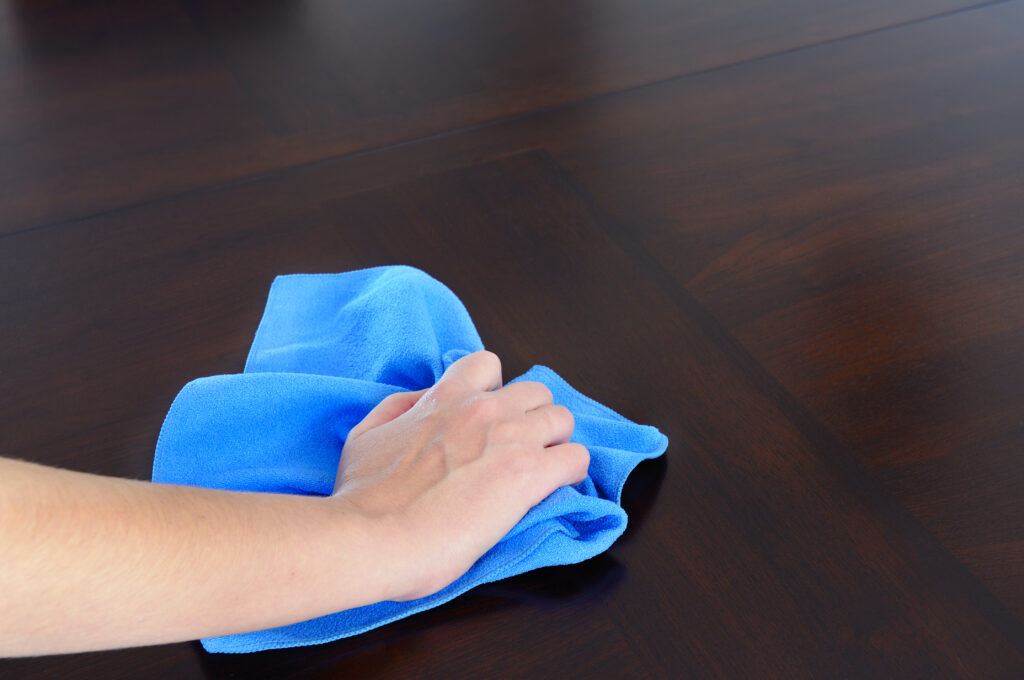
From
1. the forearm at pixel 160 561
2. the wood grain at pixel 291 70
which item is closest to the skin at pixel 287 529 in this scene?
the forearm at pixel 160 561

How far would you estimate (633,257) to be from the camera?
0.93m

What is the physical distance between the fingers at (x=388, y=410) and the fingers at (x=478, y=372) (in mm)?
28

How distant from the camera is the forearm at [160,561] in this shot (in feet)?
1.69

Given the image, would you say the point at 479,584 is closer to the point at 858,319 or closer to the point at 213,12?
the point at 858,319

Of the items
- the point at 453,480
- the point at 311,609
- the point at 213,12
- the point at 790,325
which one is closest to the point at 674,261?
the point at 790,325

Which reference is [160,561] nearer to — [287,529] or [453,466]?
[287,529]

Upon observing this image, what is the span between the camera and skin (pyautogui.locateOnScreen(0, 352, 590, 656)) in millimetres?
522

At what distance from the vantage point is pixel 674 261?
93 centimetres

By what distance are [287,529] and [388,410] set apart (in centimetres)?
16

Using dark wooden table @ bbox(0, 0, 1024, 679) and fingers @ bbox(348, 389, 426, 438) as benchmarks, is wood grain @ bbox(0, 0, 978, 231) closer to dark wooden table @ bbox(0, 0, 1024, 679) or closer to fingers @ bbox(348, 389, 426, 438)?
dark wooden table @ bbox(0, 0, 1024, 679)

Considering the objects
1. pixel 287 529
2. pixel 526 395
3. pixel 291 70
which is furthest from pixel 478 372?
pixel 291 70

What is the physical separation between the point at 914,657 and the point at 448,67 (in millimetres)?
902

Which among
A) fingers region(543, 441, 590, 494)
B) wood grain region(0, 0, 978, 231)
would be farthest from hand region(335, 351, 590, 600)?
wood grain region(0, 0, 978, 231)

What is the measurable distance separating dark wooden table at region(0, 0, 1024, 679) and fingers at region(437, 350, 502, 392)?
0.28ft
